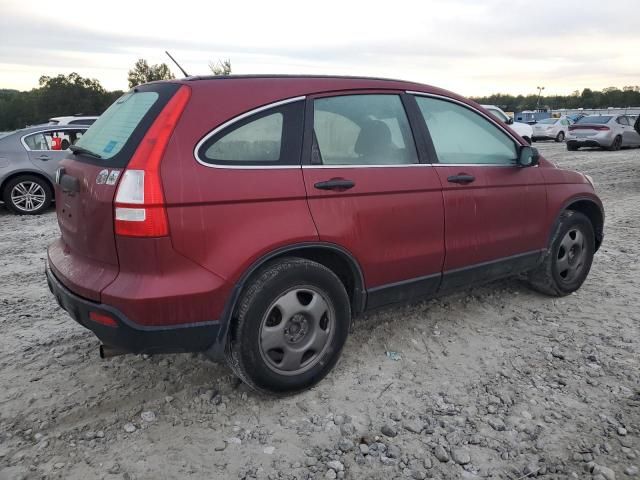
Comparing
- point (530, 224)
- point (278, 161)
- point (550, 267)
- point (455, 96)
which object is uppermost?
point (455, 96)

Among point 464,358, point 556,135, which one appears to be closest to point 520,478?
point 464,358

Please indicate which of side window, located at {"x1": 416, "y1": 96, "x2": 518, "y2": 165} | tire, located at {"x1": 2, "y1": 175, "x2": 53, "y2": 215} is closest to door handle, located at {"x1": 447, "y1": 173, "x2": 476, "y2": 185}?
side window, located at {"x1": 416, "y1": 96, "x2": 518, "y2": 165}

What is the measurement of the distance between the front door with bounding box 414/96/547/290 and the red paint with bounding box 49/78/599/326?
0.07 ft

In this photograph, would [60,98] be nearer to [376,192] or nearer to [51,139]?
[51,139]

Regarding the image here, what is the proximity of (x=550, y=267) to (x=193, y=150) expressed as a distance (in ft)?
10.4

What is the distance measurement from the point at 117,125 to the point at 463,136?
90.1 inches

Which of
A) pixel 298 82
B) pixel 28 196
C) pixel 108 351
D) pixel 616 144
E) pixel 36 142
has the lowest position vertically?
pixel 108 351

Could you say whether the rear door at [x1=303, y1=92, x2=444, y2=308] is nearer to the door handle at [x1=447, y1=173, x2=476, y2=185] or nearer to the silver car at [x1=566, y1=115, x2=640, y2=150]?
the door handle at [x1=447, y1=173, x2=476, y2=185]

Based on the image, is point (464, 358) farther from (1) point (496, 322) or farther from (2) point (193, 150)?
(2) point (193, 150)

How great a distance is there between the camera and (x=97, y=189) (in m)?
2.58

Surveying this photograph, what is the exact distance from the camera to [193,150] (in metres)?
2.57

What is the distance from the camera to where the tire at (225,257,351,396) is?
2.74 metres

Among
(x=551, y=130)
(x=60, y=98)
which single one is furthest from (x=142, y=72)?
(x=551, y=130)

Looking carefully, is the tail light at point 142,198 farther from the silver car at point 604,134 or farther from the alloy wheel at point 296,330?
the silver car at point 604,134
